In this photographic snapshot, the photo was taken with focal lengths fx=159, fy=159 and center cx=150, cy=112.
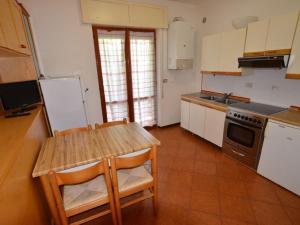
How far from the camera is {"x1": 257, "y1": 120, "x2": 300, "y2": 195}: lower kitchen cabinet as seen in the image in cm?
186

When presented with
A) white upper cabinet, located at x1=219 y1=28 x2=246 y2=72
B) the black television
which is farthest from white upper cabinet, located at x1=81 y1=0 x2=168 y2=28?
the black television

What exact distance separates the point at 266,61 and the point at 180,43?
1.63 metres

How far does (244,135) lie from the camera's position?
2408 mm

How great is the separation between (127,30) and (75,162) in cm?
269

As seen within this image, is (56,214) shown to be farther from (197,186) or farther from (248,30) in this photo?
(248,30)

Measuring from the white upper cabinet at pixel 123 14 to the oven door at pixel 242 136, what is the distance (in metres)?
2.33

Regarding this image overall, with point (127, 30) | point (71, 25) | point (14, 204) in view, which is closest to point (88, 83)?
point (71, 25)

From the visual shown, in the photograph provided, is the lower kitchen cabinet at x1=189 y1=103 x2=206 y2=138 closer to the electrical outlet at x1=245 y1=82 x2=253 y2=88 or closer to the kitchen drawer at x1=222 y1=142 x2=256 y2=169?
the kitchen drawer at x1=222 y1=142 x2=256 y2=169

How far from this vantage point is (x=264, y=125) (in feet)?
6.97

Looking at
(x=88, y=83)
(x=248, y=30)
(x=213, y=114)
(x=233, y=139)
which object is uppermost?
(x=248, y=30)

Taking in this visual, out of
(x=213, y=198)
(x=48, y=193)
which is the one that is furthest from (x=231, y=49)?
(x=48, y=193)

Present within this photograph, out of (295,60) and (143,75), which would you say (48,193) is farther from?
(295,60)

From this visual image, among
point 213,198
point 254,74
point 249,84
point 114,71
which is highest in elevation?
point 114,71

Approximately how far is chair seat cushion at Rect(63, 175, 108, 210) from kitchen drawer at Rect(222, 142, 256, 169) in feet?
6.90
